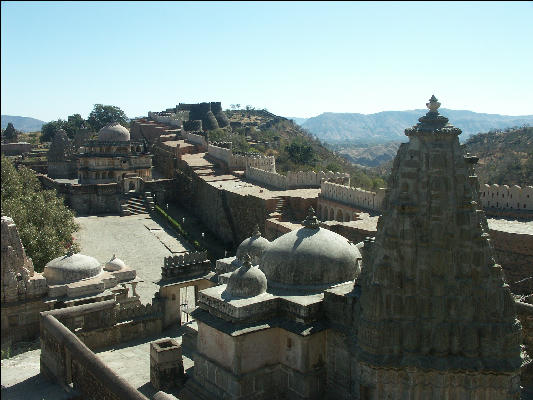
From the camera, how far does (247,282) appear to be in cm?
1104

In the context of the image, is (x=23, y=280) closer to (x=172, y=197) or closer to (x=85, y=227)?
(x=85, y=227)

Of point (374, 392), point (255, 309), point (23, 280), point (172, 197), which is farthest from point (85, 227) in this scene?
point (374, 392)

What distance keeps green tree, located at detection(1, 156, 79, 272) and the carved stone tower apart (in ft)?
38.3

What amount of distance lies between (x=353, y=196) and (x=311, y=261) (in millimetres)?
12659

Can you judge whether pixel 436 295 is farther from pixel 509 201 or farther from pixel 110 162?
pixel 110 162

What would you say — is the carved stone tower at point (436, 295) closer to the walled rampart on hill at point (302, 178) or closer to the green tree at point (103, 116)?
the walled rampart on hill at point (302, 178)

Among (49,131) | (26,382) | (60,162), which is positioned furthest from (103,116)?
(26,382)

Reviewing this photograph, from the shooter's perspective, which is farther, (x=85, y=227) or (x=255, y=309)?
(x=85, y=227)

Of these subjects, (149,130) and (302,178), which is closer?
(302,178)

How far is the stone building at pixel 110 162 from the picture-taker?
36.0 meters

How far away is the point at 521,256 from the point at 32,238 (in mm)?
15971

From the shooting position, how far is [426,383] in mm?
7469

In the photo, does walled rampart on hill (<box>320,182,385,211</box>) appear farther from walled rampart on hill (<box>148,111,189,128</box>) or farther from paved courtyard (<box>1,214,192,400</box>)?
walled rampart on hill (<box>148,111,189,128</box>)

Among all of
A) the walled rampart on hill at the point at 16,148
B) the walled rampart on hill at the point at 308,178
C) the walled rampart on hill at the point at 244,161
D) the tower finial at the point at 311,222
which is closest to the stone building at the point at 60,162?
the walled rampart on hill at the point at 244,161
